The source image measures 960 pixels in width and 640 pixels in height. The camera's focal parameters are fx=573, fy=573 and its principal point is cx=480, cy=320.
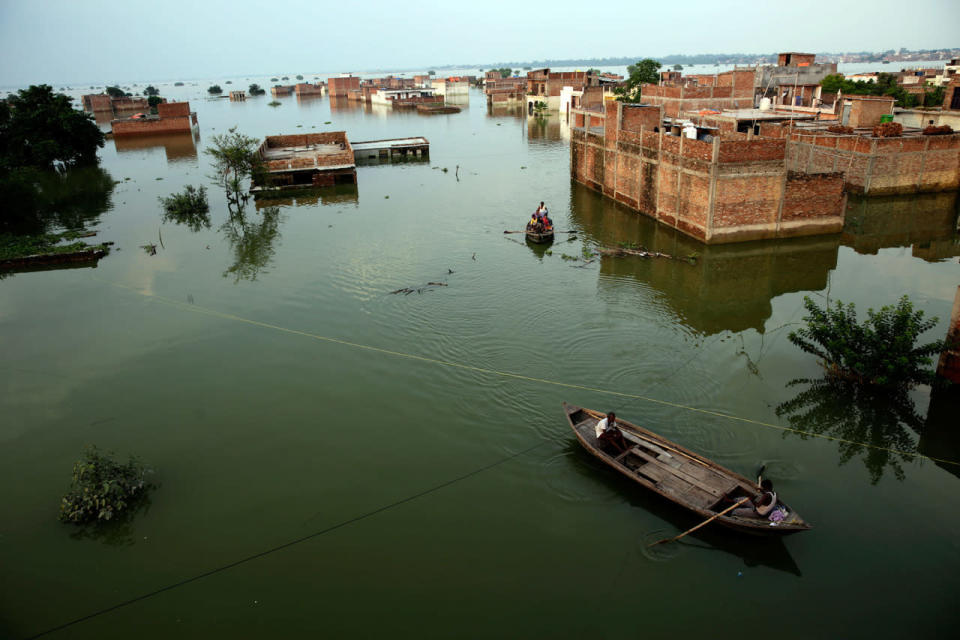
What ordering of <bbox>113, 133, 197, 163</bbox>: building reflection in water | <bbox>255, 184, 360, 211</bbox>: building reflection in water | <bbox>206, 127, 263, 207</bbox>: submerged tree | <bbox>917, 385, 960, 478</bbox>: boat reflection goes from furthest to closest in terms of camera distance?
<bbox>113, 133, 197, 163</bbox>: building reflection in water
<bbox>255, 184, 360, 211</bbox>: building reflection in water
<bbox>206, 127, 263, 207</bbox>: submerged tree
<bbox>917, 385, 960, 478</bbox>: boat reflection

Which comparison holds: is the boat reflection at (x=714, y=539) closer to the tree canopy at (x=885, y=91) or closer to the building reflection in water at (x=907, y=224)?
the building reflection in water at (x=907, y=224)

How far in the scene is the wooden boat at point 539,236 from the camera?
2677cm

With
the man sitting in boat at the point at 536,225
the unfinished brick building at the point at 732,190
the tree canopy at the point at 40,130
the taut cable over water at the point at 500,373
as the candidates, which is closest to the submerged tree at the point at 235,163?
the taut cable over water at the point at 500,373

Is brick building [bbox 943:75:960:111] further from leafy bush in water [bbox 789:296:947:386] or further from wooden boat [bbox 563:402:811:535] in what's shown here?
wooden boat [bbox 563:402:811:535]

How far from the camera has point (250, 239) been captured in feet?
99.1

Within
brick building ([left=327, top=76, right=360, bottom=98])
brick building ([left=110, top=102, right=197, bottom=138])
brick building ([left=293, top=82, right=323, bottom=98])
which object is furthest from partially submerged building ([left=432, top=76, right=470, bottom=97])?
brick building ([left=110, top=102, right=197, bottom=138])

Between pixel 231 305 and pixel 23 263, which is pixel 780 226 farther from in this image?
pixel 23 263

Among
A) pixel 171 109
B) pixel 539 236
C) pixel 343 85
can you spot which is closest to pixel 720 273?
pixel 539 236

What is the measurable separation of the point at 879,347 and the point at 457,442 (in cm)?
1024

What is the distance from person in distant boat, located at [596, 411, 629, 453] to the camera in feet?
38.5

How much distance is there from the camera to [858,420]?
1352 centimetres

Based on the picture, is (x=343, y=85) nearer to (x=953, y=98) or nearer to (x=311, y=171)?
(x=311, y=171)

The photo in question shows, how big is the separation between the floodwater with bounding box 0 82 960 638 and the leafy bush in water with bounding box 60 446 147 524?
0.36m

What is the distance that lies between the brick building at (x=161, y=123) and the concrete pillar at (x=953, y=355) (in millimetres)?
84694
